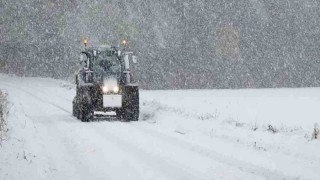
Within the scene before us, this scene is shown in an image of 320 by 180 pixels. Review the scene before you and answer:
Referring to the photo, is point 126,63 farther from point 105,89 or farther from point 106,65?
point 105,89

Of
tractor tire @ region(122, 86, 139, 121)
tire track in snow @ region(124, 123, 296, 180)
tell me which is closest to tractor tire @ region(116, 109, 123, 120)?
tractor tire @ region(122, 86, 139, 121)

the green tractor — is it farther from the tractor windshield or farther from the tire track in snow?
the tire track in snow

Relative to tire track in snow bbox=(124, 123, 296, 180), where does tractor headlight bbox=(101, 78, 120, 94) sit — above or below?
above

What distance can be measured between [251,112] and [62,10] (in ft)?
111

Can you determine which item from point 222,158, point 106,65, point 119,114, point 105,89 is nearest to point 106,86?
point 105,89

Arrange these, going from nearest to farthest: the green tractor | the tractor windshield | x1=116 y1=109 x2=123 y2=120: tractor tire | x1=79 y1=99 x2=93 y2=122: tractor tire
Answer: x1=79 y1=99 x2=93 y2=122: tractor tire, the green tractor, x1=116 y1=109 x2=123 y2=120: tractor tire, the tractor windshield

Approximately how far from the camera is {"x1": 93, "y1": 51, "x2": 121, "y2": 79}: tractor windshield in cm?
1702

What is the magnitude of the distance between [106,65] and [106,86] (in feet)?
3.79

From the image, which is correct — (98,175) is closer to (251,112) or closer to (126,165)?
(126,165)

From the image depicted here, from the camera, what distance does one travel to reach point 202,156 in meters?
9.66

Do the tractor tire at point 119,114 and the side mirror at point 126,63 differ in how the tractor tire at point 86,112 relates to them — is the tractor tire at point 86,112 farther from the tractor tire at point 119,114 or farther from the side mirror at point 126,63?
the side mirror at point 126,63

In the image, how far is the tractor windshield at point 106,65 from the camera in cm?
1702

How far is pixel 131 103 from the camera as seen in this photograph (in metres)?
16.4

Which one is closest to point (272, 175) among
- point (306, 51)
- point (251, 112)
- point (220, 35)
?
point (251, 112)
